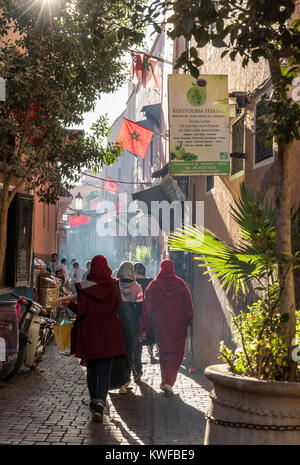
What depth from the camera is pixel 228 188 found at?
11250 millimetres

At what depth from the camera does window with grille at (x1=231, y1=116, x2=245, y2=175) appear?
1038cm

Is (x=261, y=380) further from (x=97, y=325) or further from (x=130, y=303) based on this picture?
(x=130, y=303)

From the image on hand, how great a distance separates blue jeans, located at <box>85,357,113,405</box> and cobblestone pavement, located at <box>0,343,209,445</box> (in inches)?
10.0

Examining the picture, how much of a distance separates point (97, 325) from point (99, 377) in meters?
0.58

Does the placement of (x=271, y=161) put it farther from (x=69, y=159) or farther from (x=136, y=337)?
(x=69, y=159)

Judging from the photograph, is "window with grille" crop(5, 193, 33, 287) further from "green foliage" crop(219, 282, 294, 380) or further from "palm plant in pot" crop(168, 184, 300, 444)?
"green foliage" crop(219, 282, 294, 380)

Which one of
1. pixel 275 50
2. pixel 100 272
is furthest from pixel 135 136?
pixel 275 50

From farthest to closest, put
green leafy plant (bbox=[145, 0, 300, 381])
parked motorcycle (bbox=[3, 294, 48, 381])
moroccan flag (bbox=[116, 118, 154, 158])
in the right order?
moroccan flag (bbox=[116, 118, 154, 158]) → parked motorcycle (bbox=[3, 294, 48, 381]) → green leafy plant (bbox=[145, 0, 300, 381])

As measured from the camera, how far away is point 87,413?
25.6 ft

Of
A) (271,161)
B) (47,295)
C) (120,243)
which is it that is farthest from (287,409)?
(120,243)

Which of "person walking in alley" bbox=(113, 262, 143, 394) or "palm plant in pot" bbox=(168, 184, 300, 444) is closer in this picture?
"palm plant in pot" bbox=(168, 184, 300, 444)

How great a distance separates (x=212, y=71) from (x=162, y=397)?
22.7ft

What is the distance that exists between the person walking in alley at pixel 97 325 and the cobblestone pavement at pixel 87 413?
52cm

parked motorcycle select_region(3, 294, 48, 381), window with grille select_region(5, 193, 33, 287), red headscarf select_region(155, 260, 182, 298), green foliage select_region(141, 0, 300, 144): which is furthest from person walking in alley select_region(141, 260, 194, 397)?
green foliage select_region(141, 0, 300, 144)
